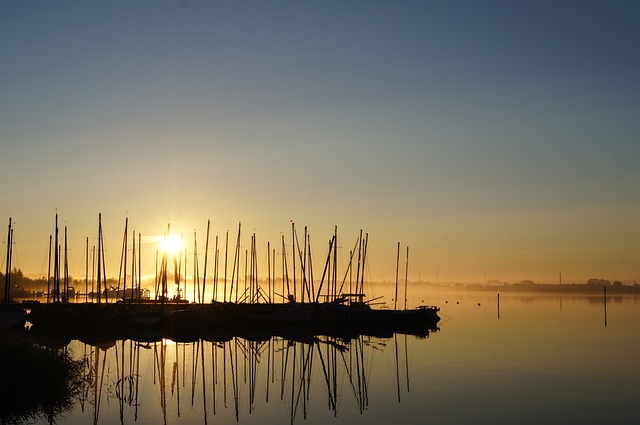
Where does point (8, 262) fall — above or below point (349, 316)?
above

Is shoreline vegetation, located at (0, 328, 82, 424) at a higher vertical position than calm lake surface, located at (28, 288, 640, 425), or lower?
higher

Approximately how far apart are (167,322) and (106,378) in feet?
114

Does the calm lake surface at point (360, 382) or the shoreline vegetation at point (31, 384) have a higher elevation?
the shoreline vegetation at point (31, 384)

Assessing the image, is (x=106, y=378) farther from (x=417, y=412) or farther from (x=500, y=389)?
(x=500, y=389)

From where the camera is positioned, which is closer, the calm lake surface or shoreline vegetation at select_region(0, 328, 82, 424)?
shoreline vegetation at select_region(0, 328, 82, 424)

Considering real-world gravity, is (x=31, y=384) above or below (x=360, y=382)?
above

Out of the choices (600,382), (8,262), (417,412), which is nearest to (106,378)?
(417,412)

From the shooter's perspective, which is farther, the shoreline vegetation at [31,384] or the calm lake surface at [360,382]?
the calm lake surface at [360,382]

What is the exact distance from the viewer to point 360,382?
132ft

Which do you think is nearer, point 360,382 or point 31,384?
point 31,384

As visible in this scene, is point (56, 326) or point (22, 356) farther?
point (56, 326)

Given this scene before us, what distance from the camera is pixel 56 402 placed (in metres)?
29.2

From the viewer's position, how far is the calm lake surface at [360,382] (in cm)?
3019

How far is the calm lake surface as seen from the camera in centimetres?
3019
